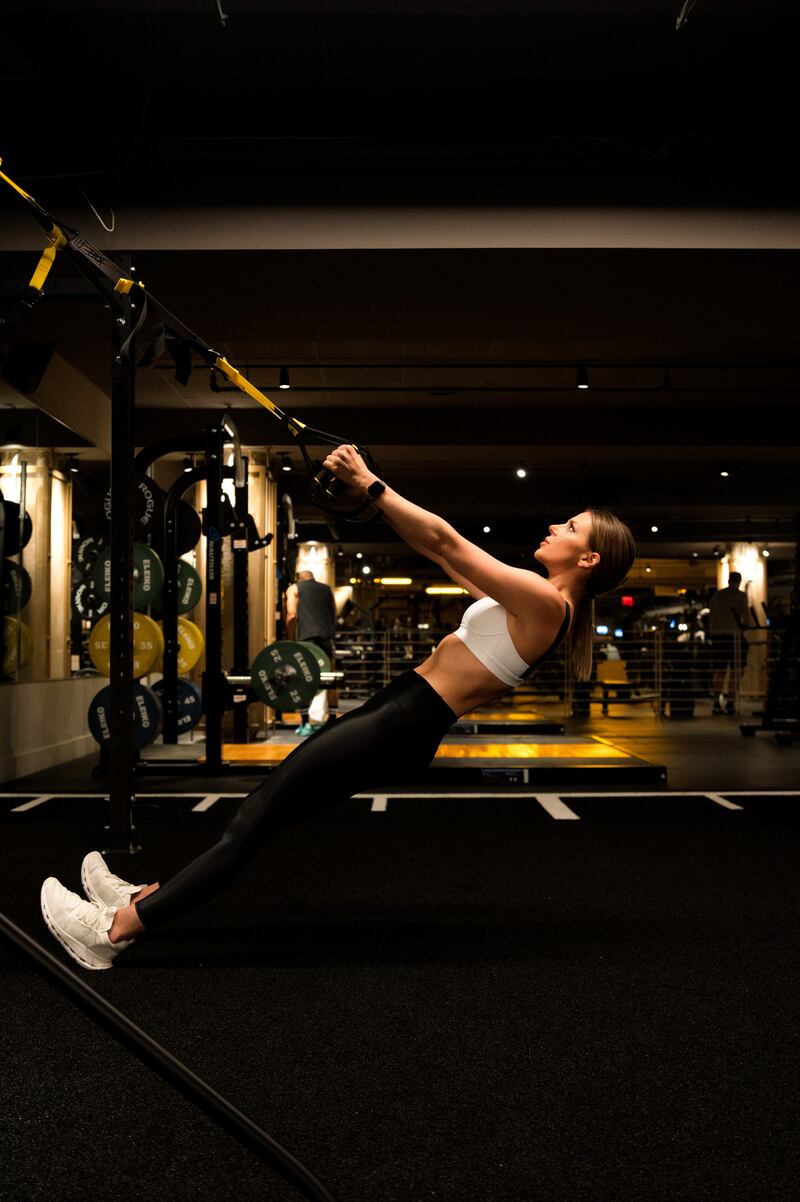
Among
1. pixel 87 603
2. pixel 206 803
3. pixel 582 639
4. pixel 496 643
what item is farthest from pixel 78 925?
pixel 87 603

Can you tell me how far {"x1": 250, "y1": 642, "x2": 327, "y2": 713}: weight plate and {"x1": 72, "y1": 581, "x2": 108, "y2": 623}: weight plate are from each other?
122cm

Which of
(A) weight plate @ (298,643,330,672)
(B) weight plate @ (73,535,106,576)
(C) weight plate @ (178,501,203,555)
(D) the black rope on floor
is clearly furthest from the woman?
(B) weight plate @ (73,535,106,576)

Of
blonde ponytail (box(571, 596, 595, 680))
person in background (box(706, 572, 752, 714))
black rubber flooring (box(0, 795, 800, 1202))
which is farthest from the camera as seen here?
person in background (box(706, 572, 752, 714))

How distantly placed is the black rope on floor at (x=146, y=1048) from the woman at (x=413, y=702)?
1.23m

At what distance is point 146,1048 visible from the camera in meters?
1.02

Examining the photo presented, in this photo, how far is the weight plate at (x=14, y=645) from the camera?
6.31m

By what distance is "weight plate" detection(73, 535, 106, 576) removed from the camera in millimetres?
7953

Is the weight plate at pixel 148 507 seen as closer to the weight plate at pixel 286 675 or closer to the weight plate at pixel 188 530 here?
the weight plate at pixel 188 530

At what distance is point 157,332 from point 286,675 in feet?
11.0

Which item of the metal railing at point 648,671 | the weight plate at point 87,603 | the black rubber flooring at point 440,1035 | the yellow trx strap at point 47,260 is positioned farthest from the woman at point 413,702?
the metal railing at point 648,671

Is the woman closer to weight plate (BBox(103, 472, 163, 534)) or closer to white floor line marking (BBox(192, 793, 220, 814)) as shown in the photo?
white floor line marking (BBox(192, 793, 220, 814))

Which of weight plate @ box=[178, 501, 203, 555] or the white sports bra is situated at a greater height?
weight plate @ box=[178, 501, 203, 555]

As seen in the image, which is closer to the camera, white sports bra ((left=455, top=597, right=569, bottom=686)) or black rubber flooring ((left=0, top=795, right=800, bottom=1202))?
black rubber flooring ((left=0, top=795, right=800, bottom=1202))

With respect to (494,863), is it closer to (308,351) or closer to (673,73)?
(673,73)
